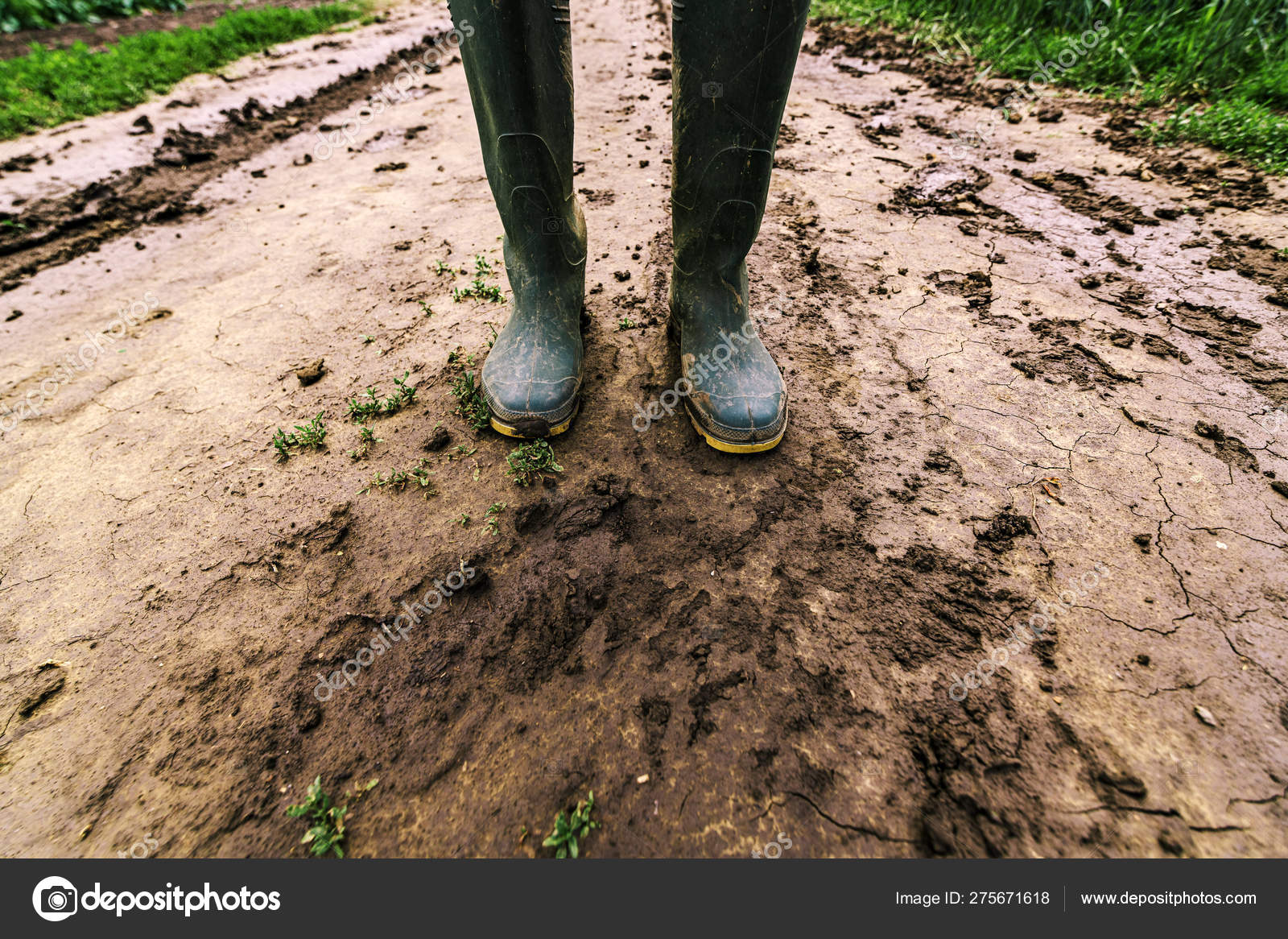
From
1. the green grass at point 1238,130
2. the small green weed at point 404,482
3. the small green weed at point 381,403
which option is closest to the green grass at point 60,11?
the small green weed at point 381,403

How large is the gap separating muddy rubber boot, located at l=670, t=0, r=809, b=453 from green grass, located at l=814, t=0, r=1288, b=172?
2.70 m

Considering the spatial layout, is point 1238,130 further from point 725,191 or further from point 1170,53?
point 725,191

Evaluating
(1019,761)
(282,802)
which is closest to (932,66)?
(1019,761)

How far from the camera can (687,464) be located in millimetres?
1451

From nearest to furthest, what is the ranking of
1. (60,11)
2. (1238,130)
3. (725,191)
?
(725,191), (1238,130), (60,11)

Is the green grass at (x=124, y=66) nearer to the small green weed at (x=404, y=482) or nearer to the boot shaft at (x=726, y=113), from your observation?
the small green weed at (x=404, y=482)

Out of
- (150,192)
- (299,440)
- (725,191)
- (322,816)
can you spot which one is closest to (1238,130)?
(725,191)

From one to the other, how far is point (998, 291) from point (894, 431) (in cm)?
90

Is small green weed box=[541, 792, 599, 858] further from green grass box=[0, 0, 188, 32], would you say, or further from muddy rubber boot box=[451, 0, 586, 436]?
green grass box=[0, 0, 188, 32]

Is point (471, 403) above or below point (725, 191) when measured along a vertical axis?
below

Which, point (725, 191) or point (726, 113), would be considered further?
point (725, 191)

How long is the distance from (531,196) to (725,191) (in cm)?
50
